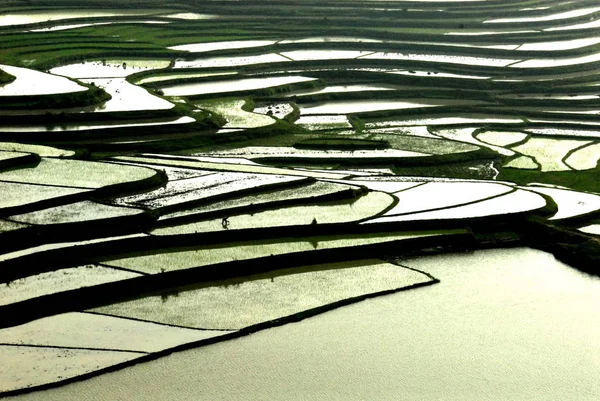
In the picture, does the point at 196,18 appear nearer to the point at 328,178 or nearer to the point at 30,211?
the point at 328,178

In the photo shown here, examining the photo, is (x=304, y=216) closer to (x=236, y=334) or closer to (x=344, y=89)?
(x=236, y=334)

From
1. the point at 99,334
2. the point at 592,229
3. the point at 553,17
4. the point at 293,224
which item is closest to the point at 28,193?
the point at 293,224

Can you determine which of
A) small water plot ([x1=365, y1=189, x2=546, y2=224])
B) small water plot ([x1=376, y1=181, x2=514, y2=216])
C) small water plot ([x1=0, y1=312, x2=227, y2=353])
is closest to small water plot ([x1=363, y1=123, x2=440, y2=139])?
small water plot ([x1=376, y1=181, x2=514, y2=216])

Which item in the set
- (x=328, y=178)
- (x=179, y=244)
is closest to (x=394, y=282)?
(x=179, y=244)

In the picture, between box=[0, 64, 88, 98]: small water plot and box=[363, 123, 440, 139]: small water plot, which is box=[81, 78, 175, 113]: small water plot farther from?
box=[363, 123, 440, 139]: small water plot

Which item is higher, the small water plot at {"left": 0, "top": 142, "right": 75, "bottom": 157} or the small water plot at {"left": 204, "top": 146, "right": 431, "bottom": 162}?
the small water plot at {"left": 0, "top": 142, "right": 75, "bottom": 157}
